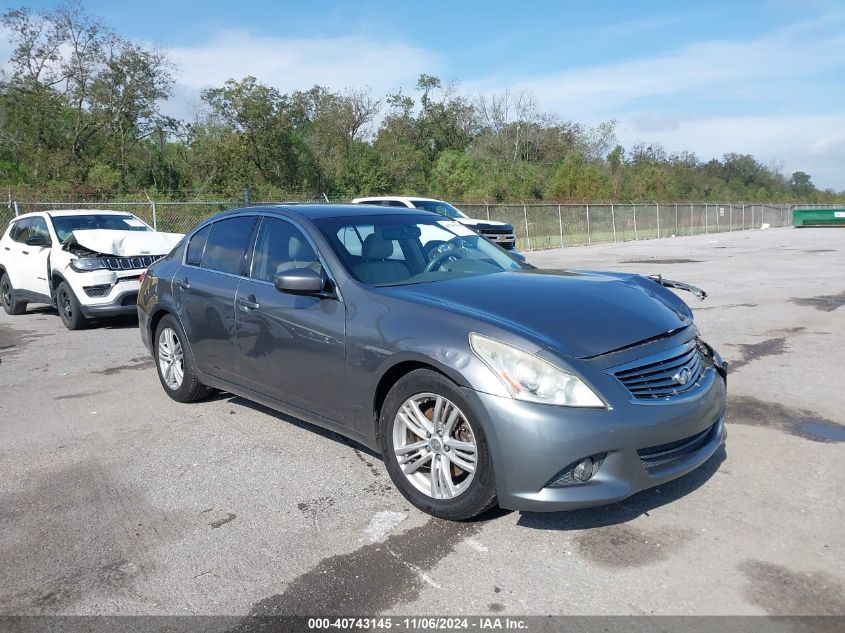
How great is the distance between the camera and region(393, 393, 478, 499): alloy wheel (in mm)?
3484

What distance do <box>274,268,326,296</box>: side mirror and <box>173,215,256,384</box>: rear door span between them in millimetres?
891

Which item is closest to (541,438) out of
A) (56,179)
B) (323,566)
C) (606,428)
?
(606,428)

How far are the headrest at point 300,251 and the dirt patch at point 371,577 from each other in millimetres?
1860

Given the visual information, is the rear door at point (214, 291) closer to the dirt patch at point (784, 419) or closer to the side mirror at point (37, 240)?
the dirt patch at point (784, 419)

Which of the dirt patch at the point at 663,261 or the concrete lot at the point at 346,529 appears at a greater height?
the concrete lot at the point at 346,529

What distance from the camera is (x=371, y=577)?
3131 millimetres

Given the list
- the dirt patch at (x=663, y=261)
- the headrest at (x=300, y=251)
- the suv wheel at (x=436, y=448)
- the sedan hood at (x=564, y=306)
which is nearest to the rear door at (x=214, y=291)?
the headrest at (x=300, y=251)

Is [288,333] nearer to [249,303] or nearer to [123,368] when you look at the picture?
[249,303]

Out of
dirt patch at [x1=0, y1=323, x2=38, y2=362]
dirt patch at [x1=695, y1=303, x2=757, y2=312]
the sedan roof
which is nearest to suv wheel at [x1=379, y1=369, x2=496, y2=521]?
the sedan roof

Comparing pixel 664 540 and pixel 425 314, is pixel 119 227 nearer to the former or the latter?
pixel 425 314

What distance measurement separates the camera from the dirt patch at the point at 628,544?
322 cm

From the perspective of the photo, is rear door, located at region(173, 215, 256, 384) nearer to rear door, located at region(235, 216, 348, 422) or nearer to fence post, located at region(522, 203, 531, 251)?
rear door, located at region(235, 216, 348, 422)

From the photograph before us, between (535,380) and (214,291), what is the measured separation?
2.80 meters

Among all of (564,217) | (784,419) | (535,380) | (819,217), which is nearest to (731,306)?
(784,419)
